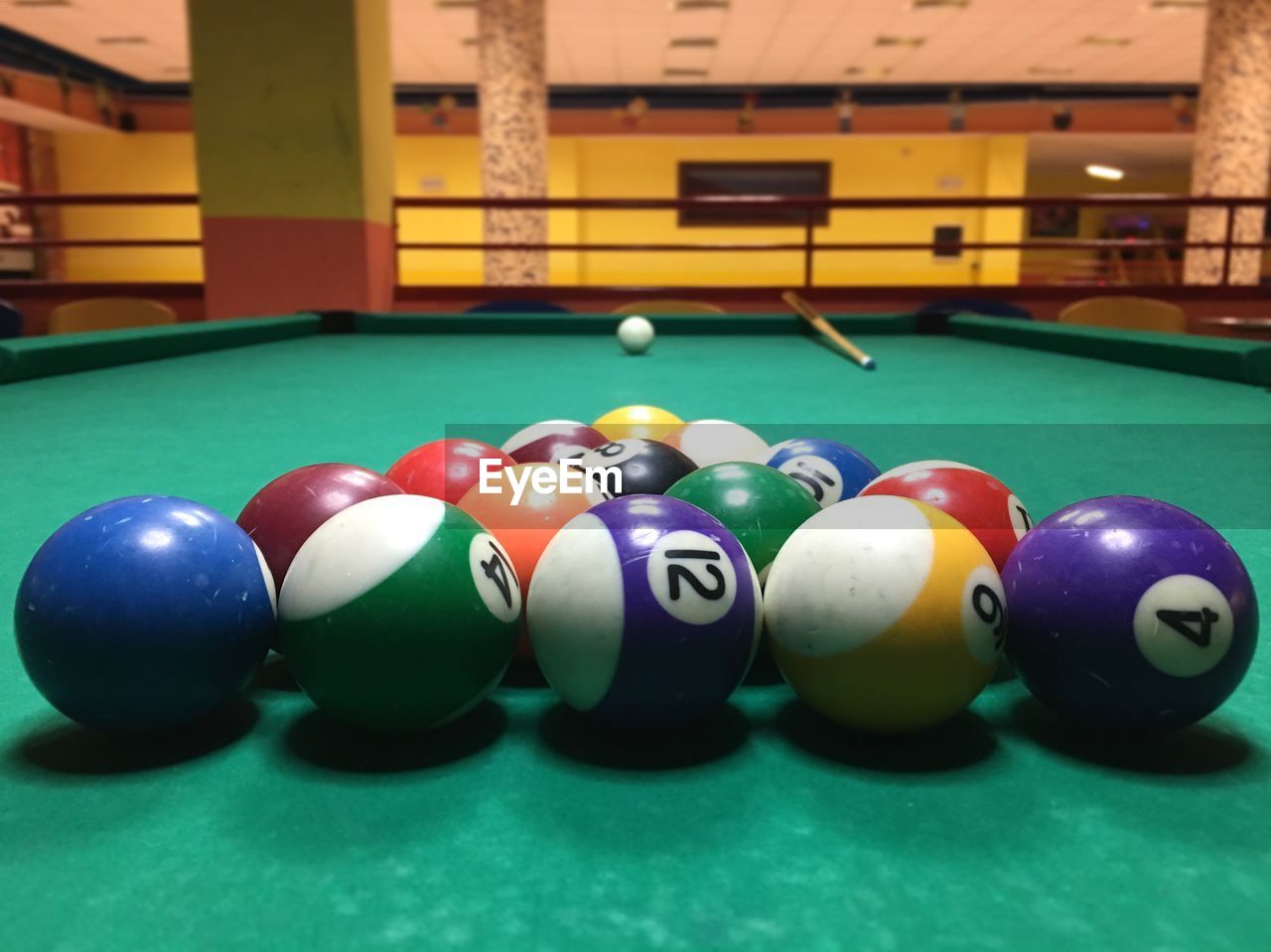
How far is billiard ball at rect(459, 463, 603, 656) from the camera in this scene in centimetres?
125

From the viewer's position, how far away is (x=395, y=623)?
988mm

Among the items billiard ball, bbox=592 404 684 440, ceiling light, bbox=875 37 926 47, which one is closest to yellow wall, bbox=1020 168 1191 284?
ceiling light, bbox=875 37 926 47

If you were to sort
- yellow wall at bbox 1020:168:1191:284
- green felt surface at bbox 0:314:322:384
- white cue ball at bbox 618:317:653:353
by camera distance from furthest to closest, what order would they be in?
yellow wall at bbox 1020:168:1191:284, white cue ball at bbox 618:317:653:353, green felt surface at bbox 0:314:322:384

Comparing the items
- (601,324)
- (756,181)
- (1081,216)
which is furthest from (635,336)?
(1081,216)

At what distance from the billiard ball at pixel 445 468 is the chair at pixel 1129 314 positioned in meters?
4.93

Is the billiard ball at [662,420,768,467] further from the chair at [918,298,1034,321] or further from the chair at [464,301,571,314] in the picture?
the chair at [918,298,1034,321]

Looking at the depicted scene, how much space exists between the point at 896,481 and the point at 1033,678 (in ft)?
1.31

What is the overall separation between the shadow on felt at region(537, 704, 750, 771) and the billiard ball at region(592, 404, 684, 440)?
978 millimetres

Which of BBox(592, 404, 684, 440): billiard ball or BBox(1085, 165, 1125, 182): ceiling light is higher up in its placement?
BBox(1085, 165, 1125, 182): ceiling light

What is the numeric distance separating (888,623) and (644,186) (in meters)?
15.3

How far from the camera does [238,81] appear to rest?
6.54m

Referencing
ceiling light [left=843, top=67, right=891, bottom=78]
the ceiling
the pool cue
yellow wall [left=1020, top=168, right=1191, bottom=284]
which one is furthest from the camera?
yellow wall [left=1020, top=168, right=1191, bottom=284]

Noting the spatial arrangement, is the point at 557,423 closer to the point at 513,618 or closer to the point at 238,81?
the point at 513,618

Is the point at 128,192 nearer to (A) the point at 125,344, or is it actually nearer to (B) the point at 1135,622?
(A) the point at 125,344
